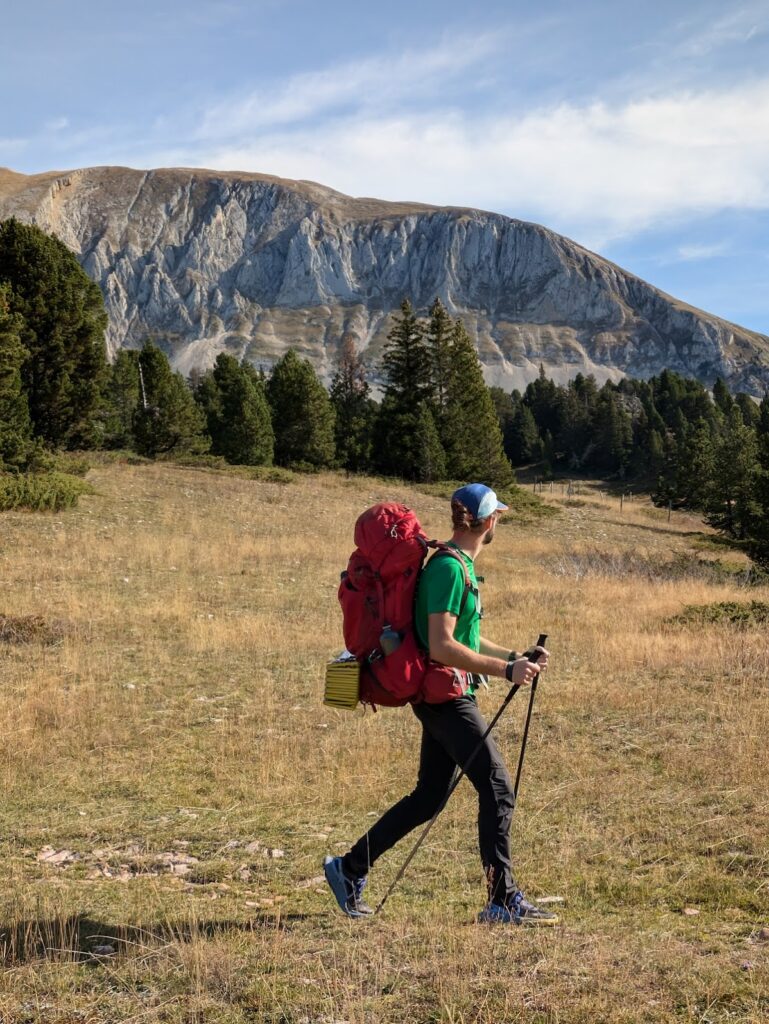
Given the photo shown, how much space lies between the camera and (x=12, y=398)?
2695 centimetres

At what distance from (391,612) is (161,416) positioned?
128 ft

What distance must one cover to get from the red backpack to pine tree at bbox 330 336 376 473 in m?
41.7

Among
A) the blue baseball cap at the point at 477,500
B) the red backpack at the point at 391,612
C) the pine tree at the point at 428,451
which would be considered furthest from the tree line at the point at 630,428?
the red backpack at the point at 391,612

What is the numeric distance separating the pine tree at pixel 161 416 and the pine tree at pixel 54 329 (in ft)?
26.6

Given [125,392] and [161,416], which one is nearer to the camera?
[161,416]

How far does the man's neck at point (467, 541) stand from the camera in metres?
4.58

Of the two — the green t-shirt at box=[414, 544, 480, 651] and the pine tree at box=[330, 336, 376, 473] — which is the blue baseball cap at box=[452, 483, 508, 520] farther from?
the pine tree at box=[330, 336, 376, 473]

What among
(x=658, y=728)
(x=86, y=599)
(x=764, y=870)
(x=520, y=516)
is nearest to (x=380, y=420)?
(x=520, y=516)

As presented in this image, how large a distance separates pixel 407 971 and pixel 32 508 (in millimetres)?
21338

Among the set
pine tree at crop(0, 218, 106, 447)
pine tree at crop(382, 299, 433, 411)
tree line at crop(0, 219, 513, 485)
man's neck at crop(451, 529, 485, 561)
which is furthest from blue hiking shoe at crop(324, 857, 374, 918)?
pine tree at crop(382, 299, 433, 411)

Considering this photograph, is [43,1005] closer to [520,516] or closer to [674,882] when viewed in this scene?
[674,882]

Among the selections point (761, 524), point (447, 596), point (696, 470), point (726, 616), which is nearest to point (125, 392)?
point (761, 524)

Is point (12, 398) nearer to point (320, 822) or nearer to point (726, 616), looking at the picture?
point (726, 616)

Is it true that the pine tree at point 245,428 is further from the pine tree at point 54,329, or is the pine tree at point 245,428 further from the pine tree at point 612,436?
the pine tree at point 612,436
